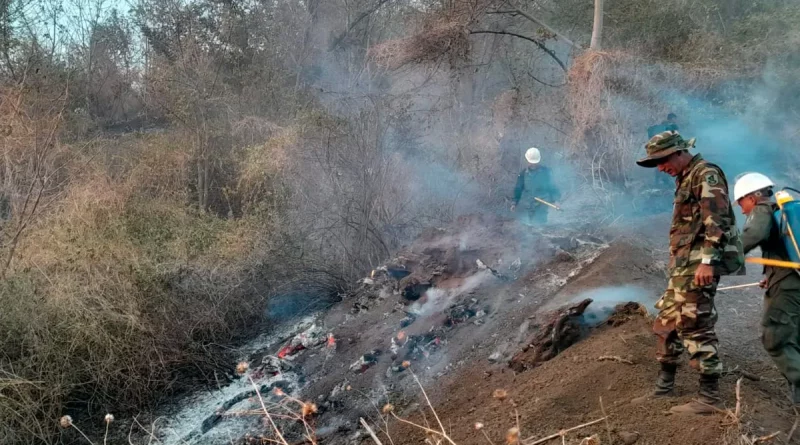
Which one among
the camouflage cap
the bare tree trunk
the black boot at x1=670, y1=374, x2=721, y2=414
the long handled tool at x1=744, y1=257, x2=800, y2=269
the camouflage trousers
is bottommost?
the black boot at x1=670, y1=374, x2=721, y2=414

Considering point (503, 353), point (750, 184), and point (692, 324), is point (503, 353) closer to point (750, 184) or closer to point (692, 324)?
point (692, 324)

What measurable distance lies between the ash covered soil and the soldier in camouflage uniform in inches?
9.1

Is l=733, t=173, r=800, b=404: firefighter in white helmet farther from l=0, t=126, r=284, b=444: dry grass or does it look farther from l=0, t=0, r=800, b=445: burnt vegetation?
l=0, t=126, r=284, b=444: dry grass

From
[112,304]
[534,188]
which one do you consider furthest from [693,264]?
[112,304]

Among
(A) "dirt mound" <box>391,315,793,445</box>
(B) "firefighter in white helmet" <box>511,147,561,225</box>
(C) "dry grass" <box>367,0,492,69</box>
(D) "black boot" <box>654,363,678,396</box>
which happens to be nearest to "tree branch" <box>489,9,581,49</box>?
(C) "dry grass" <box>367,0,492,69</box>

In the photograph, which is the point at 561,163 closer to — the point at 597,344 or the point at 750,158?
the point at 750,158

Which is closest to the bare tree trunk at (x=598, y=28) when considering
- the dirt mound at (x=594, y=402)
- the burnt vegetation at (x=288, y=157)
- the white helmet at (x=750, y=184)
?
the burnt vegetation at (x=288, y=157)

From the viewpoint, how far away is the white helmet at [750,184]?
3.62m

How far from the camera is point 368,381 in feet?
20.0

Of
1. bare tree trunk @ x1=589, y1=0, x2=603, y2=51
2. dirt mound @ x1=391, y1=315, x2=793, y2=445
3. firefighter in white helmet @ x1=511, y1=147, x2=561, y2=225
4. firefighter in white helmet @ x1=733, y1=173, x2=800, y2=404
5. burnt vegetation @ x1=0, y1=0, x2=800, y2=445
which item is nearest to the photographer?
dirt mound @ x1=391, y1=315, x2=793, y2=445

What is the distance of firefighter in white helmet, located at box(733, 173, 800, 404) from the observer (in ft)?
11.7

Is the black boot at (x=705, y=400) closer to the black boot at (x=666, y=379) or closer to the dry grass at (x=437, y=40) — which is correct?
the black boot at (x=666, y=379)

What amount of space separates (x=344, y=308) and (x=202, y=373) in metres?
2.26

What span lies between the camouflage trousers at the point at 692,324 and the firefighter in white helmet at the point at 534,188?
5.52 meters
